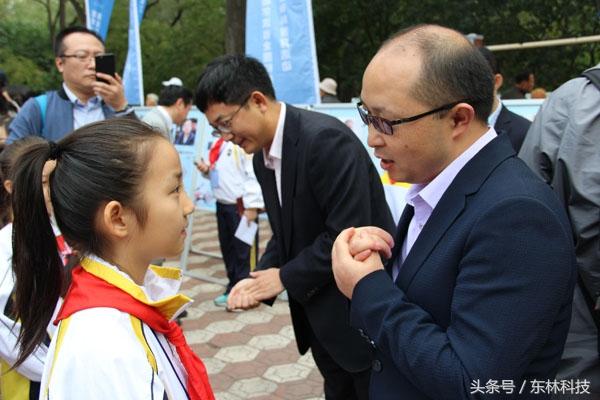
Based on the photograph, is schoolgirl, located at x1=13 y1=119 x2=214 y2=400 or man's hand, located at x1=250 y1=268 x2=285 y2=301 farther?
man's hand, located at x1=250 y1=268 x2=285 y2=301

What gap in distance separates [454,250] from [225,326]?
3.93 meters

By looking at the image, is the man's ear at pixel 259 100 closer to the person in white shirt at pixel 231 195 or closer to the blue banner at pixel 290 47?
the person in white shirt at pixel 231 195

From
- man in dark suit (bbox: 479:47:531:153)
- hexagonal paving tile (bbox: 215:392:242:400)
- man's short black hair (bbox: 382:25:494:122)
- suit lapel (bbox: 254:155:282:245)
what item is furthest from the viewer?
hexagonal paving tile (bbox: 215:392:242:400)

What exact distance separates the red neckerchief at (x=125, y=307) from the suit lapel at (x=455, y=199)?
0.60 m

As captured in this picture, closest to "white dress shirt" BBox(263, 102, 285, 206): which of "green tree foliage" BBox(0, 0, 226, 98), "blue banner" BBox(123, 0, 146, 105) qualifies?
"blue banner" BBox(123, 0, 146, 105)

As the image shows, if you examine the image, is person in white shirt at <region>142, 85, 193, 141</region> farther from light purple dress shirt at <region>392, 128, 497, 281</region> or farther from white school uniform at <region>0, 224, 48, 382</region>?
light purple dress shirt at <region>392, 128, 497, 281</region>

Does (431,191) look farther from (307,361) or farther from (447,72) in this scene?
(307,361)

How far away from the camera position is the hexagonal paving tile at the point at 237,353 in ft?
13.8

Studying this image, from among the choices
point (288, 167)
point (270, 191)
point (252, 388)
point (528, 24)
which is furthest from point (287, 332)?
point (528, 24)

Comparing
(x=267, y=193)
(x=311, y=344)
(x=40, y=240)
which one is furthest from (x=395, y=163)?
(x=311, y=344)

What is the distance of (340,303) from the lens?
2365 mm

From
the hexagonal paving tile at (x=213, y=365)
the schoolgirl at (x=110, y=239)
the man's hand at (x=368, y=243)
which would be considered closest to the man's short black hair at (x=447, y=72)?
the man's hand at (x=368, y=243)

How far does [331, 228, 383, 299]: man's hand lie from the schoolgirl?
42 cm

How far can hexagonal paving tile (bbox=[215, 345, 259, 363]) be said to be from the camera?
4.21m
